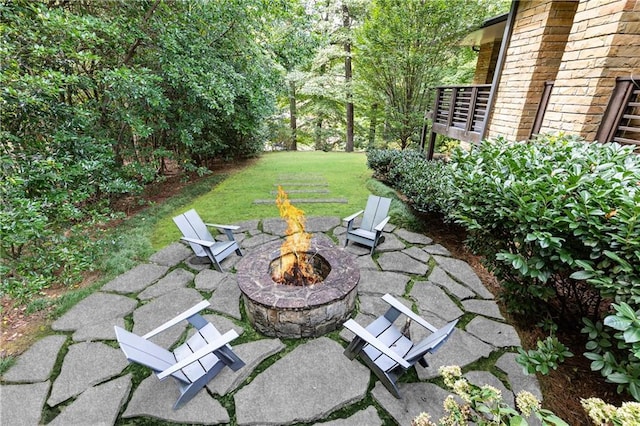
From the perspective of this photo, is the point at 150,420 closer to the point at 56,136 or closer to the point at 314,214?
the point at 56,136

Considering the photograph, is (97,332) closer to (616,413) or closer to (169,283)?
(169,283)

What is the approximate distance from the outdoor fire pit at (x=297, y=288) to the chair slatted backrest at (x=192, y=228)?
3.03 ft

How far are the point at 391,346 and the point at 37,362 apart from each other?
300 cm

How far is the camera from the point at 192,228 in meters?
3.78

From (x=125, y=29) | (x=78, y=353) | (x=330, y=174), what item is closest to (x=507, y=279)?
(x=78, y=353)

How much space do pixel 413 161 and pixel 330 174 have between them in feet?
9.05

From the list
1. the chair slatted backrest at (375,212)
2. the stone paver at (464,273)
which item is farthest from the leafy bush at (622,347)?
the chair slatted backrest at (375,212)

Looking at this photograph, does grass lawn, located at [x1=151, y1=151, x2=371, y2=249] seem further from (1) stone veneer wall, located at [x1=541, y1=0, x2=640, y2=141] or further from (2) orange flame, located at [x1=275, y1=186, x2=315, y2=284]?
(1) stone veneer wall, located at [x1=541, y1=0, x2=640, y2=141]

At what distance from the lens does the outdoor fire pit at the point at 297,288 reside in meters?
2.48

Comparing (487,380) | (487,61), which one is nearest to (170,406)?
(487,380)

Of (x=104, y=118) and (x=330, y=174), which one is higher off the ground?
(x=104, y=118)

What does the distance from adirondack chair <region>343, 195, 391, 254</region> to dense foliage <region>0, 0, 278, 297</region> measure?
2.93 metres

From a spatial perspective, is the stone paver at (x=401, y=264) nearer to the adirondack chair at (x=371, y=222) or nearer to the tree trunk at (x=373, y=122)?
the adirondack chair at (x=371, y=222)

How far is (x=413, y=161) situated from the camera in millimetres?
6371
